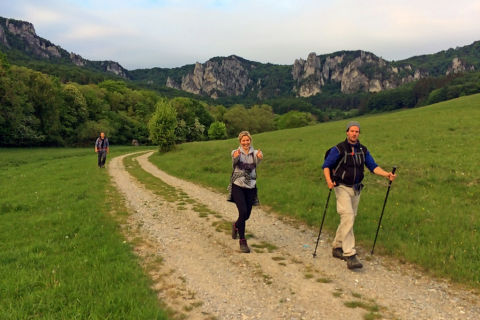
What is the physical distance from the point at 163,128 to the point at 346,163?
4193 cm

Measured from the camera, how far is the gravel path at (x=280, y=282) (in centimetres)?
514

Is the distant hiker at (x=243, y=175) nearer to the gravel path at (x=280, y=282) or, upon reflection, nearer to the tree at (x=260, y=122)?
the gravel path at (x=280, y=282)

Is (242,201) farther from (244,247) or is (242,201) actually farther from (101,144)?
(101,144)

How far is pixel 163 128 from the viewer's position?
46.0 m

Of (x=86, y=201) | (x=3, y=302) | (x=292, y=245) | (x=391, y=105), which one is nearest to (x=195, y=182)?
(x=86, y=201)

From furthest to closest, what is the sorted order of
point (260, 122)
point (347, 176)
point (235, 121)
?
point (260, 122), point (235, 121), point (347, 176)

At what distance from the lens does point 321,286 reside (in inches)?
237

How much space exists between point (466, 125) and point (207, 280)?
117 feet

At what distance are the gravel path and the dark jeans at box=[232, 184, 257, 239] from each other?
65 cm

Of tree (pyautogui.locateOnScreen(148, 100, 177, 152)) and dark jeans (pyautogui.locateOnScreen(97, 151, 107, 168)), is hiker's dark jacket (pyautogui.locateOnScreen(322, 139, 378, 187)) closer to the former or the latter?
dark jeans (pyautogui.locateOnScreen(97, 151, 107, 168))

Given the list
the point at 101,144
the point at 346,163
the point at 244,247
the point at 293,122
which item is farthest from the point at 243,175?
the point at 293,122

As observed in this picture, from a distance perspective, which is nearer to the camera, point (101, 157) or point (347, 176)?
point (347, 176)

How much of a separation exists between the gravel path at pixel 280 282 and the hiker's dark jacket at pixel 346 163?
7.03ft

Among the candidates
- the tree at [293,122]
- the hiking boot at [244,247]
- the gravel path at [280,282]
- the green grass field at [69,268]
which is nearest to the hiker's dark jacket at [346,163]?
the gravel path at [280,282]
